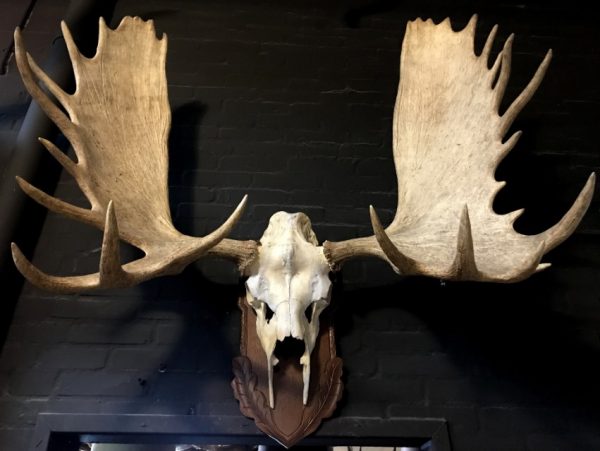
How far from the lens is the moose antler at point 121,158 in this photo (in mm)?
1312

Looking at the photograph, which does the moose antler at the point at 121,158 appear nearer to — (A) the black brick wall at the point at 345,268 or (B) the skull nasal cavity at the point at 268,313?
(B) the skull nasal cavity at the point at 268,313

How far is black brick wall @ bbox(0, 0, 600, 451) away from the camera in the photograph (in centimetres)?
165

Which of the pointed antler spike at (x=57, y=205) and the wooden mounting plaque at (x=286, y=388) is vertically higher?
the pointed antler spike at (x=57, y=205)

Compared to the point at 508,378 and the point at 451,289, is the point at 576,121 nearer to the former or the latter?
the point at 451,289

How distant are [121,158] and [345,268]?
0.80 meters

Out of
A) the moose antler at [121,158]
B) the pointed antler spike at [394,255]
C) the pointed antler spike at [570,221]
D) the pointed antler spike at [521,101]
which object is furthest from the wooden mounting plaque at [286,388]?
the pointed antler spike at [521,101]

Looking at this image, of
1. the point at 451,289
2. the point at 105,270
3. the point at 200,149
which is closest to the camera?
the point at 105,270

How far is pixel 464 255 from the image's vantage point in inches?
49.1

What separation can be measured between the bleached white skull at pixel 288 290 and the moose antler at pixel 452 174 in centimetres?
8

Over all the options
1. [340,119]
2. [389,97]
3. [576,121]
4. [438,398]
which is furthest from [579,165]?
[438,398]

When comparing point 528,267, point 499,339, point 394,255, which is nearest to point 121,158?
point 394,255

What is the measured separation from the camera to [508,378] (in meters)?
1.71

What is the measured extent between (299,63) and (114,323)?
135 centimetres

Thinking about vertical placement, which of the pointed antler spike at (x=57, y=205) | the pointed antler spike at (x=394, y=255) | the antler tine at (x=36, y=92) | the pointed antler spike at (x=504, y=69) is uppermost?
the pointed antler spike at (x=504, y=69)
